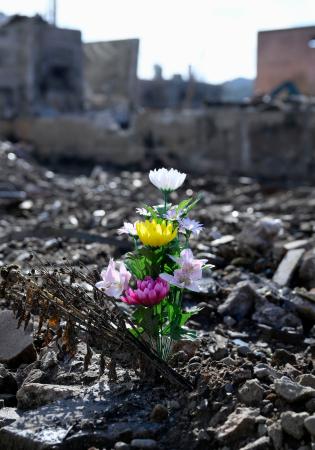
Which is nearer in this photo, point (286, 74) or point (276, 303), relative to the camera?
point (276, 303)

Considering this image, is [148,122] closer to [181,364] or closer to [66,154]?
[66,154]

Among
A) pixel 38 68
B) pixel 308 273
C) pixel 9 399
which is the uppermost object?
pixel 38 68

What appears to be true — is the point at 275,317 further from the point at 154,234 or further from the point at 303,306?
the point at 154,234

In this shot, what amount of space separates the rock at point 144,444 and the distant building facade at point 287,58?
19.6 m

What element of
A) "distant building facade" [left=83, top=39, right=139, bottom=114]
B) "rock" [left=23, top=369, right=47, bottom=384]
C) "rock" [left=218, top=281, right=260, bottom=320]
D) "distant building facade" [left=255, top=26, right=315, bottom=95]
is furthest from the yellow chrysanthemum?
"distant building facade" [left=83, top=39, right=139, bottom=114]

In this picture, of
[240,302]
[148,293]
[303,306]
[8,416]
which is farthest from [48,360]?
[303,306]

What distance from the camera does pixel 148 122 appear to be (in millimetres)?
14367

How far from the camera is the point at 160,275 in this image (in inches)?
88.7

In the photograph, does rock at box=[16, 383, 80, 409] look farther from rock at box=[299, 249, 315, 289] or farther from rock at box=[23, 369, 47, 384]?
rock at box=[299, 249, 315, 289]

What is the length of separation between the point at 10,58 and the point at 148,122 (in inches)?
319

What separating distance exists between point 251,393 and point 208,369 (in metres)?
0.29

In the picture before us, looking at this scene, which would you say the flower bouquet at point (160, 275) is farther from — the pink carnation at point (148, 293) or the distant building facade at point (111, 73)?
the distant building facade at point (111, 73)

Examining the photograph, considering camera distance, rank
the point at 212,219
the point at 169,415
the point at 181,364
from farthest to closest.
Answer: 1. the point at 212,219
2. the point at 181,364
3. the point at 169,415

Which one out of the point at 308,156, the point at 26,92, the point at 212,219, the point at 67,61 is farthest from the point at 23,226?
the point at 67,61
